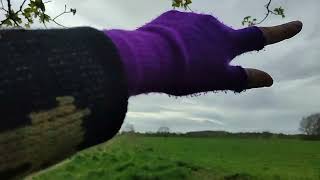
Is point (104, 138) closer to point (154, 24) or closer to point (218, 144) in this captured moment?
point (154, 24)

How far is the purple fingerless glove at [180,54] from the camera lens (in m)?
1.45

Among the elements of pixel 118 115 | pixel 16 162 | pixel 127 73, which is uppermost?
pixel 127 73

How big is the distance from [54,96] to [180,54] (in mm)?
498

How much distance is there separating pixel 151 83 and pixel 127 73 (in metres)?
0.16

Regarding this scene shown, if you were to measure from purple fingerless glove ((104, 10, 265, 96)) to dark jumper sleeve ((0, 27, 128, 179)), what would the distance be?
0.38 ft

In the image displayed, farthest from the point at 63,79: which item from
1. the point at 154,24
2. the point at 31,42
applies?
the point at 154,24

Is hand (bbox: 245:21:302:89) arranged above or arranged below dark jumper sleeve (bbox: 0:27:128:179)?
above

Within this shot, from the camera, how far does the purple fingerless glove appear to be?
1451mm

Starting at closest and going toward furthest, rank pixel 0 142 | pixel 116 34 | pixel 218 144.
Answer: pixel 0 142, pixel 116 34, pixel 218 144

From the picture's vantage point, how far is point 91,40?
1.33 m

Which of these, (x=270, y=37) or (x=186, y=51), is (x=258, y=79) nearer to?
(x=270, y=37)

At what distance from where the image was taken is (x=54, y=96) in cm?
117

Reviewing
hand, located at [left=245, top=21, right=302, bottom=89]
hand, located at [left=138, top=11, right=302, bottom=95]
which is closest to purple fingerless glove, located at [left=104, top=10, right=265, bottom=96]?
hand, located at [left=138, top=11, right=302, bottom=95]

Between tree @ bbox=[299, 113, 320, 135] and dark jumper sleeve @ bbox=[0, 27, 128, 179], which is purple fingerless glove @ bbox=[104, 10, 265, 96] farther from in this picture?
tree @ bbox=[299, 113, 320, 135]
